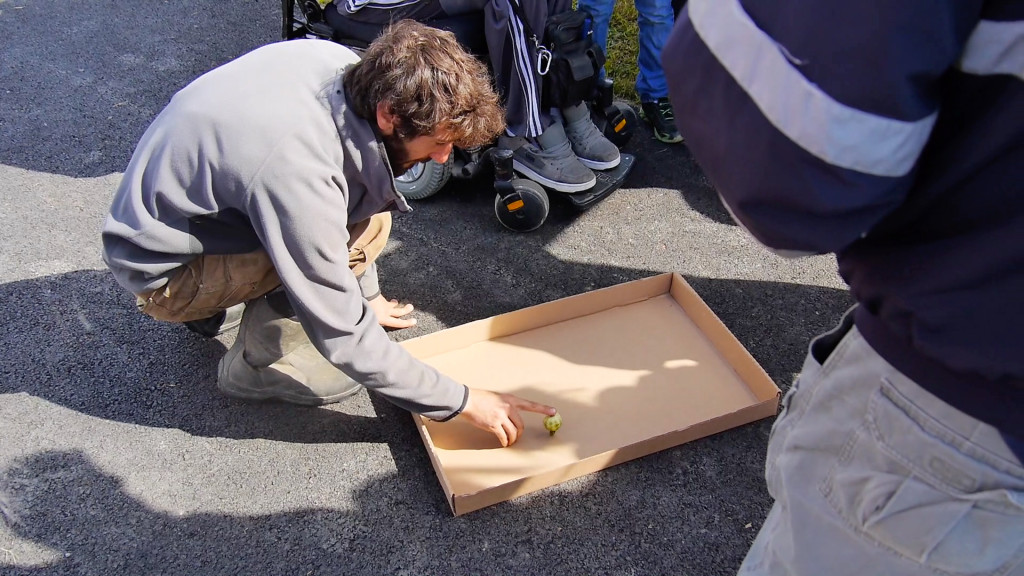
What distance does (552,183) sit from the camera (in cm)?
281

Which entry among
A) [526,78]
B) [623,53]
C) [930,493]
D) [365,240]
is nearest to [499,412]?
[365,240]

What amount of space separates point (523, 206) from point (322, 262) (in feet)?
4.18

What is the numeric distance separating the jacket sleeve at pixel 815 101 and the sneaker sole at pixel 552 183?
6.61 ft

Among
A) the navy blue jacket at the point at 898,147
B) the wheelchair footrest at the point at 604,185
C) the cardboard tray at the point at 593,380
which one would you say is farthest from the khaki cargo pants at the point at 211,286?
the navy blue jacket at the point at 898,147

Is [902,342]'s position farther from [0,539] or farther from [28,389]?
[28,389]

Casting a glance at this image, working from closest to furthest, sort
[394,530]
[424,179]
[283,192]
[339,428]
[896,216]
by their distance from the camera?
[896,216], [283,192], [394,530], [339,428], [424,179]

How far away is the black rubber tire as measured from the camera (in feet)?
9.50

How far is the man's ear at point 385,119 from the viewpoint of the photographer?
1.57 metres

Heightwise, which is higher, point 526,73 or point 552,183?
point 526,73

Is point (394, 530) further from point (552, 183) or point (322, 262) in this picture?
point (552, 183)

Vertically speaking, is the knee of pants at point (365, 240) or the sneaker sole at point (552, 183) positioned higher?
the knee of pants at point (365, 240)

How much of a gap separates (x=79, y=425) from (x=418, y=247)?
4.04ft

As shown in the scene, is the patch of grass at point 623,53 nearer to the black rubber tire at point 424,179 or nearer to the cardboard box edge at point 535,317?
the black rubber tire at point 424,179

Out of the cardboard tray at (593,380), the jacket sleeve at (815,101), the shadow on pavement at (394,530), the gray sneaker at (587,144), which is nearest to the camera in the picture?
the jacket sleeve at (815,101)
